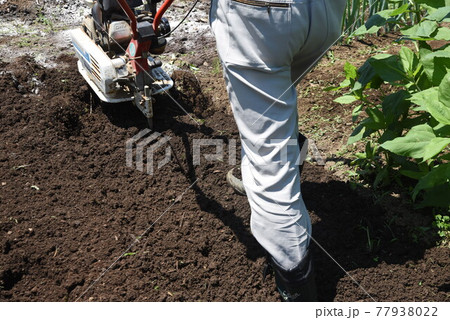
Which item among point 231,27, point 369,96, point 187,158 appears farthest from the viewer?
point 369,96

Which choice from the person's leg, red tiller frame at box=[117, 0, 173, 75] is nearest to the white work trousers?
the person's leg

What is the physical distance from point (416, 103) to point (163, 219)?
1.43 m

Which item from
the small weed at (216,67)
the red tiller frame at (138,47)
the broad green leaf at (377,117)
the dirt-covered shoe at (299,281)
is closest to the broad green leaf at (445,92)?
the broad green leaf at (377,117)

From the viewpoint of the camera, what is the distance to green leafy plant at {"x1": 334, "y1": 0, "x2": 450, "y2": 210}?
95.4 inches

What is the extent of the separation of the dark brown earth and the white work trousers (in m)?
0.44

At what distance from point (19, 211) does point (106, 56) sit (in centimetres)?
118

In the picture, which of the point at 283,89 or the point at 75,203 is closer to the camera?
the point at 283,89

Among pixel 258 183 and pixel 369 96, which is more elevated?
pixel 258 183

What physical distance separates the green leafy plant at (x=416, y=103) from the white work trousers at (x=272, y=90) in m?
0.39

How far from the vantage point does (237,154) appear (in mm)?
3619

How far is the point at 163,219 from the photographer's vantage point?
10.3ft

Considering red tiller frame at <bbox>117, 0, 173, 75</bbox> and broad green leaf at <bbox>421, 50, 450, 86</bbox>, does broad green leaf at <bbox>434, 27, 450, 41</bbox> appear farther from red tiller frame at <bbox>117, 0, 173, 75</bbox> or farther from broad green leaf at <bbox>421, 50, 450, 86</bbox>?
red tiller frame at <bbox>117, 0, 173, 75</bbox>

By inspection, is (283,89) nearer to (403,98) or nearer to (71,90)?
(403,98)

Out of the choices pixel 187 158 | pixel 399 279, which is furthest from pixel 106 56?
pixel 399 279
